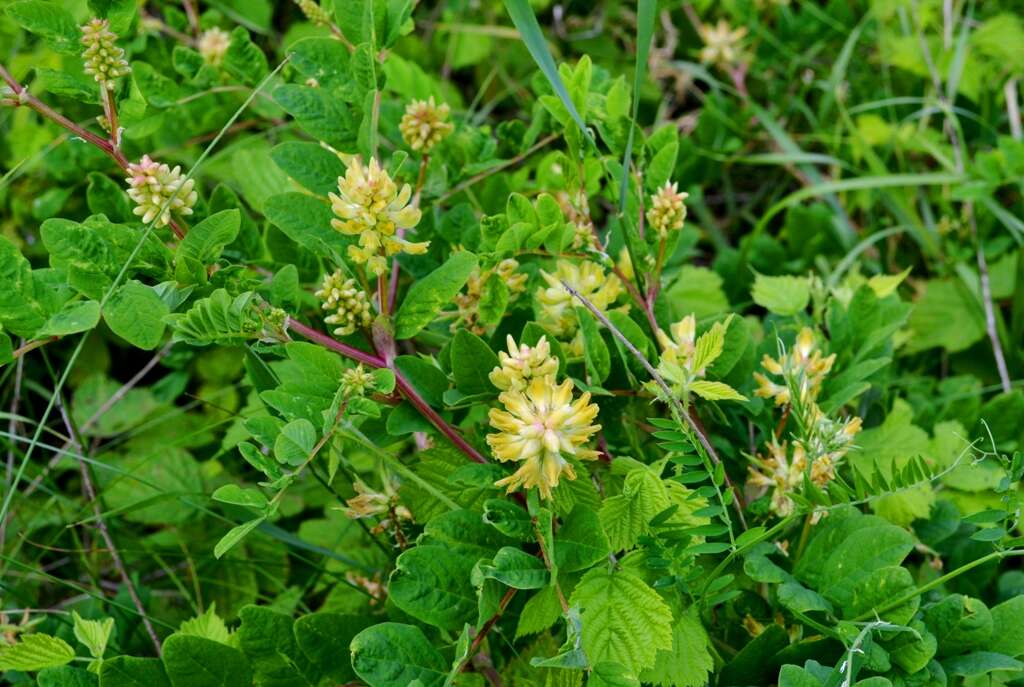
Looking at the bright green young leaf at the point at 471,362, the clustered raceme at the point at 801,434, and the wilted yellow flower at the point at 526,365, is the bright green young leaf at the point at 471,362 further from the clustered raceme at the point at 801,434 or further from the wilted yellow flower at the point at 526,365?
the clustered raceme at the point at 801,434

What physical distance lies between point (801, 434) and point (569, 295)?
35cm

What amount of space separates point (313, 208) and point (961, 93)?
1.81m

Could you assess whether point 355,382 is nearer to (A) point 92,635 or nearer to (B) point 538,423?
(B) point 538,423

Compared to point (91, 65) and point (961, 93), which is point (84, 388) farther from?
point (961, 93)

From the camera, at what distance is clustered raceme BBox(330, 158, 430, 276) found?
44.6 inches

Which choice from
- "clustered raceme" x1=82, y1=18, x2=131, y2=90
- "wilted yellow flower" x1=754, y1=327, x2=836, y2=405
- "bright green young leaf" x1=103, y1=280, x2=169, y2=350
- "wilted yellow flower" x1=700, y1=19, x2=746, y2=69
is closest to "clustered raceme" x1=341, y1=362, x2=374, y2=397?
"bright green young leaf" x1=103, y1=280, x2=169, y2=350

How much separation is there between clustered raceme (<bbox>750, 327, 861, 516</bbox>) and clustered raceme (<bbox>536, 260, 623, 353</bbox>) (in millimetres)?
238

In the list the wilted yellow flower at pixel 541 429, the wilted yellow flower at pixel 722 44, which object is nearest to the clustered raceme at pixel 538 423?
the wilted yellow flower at pixel 541 429

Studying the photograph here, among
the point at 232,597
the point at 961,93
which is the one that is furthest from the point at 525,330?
the point at 961,93

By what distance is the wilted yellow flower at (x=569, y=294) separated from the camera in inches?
53.4

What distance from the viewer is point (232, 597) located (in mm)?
1731

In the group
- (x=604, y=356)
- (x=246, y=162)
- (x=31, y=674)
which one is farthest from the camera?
(x=246, y=162)

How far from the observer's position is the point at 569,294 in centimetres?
135

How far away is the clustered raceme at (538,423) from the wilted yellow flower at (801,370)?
0.38 metres
